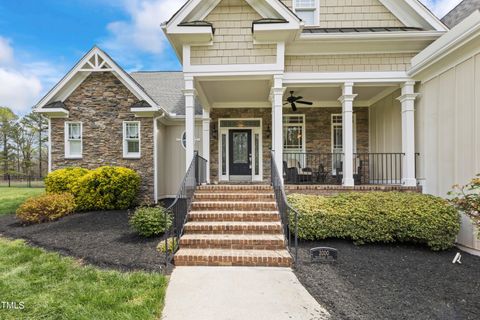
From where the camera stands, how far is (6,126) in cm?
2648

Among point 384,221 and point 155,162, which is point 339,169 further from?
point 155,162

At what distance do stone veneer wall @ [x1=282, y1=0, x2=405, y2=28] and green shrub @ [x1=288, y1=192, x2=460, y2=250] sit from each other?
18.5 ft

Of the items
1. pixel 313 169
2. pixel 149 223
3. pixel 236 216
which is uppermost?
pixel 313 169

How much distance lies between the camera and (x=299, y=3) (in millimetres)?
8883

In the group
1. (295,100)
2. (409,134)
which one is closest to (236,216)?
(295,100)

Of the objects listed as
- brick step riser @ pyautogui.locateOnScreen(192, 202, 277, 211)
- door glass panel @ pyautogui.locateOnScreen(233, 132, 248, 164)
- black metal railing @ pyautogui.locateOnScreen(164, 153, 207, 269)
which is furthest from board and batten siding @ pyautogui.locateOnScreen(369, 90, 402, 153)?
black metal railing @ pyautogui.locateOnScreen(164, 153, 207, 269)

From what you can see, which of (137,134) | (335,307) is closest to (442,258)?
(335,307)

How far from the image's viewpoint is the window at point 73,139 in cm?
1059

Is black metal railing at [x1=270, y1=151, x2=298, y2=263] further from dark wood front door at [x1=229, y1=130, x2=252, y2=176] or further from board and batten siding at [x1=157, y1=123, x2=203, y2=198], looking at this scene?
board and batten siding at [x1=157, y1=123, x2=203, y2=198]

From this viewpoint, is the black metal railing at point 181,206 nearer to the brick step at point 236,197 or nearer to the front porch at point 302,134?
the brick step at point 236,197

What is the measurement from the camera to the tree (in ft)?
85.3

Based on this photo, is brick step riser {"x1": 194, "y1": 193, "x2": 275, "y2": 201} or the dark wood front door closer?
brick step riser {"x1": 194, "y1": 193, "x2": 275, "y2": 201}

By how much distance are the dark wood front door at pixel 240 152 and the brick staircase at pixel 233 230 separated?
367 centimetres

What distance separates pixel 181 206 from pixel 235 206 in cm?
127
